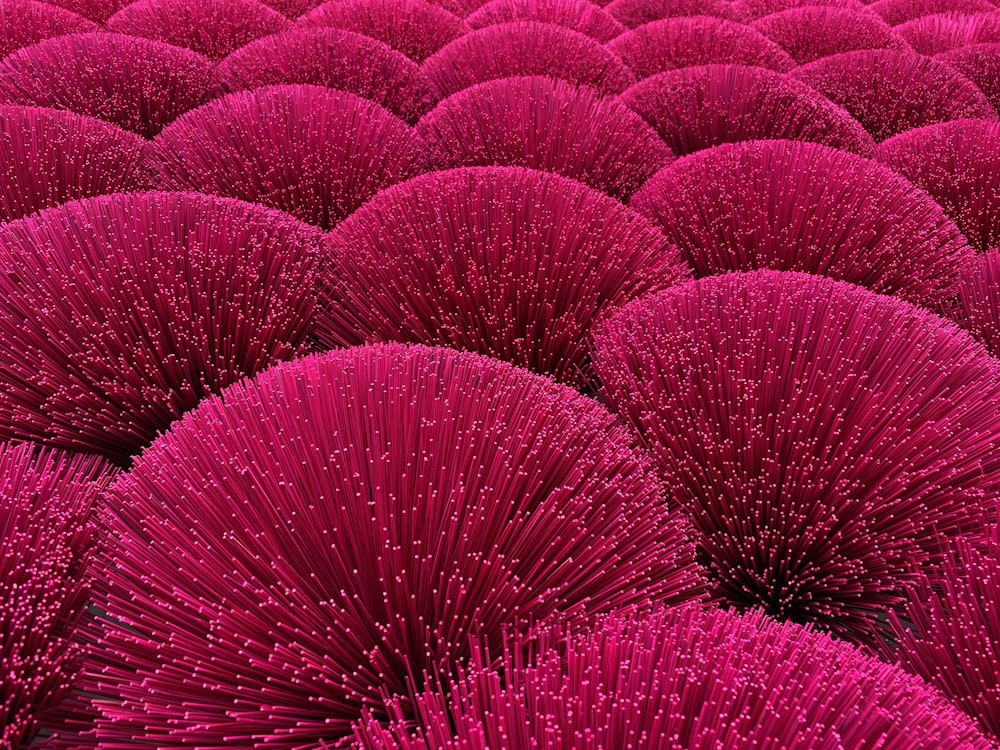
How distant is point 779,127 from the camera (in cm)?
108

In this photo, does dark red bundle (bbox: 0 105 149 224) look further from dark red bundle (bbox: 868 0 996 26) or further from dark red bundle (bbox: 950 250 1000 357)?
dark red bundle (bbox: 868 0 996 26)

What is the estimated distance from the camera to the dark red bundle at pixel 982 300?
78 centimetres

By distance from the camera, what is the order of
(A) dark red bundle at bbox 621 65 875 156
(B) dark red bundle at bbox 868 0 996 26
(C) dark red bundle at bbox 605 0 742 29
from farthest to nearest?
(B) dark red bundle at bbox 868 0 996 26 → (C) dark red bundle at bbox 605 0 742 29 → (A) dark red bundle at bbox 621 65 875 156

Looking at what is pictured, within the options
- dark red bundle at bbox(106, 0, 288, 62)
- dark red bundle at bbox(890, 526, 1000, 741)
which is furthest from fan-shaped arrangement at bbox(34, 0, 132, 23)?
dark red bundle at bbox(890, 526, 1000, 741)

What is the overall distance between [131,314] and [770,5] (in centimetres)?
154

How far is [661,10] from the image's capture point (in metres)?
1.62

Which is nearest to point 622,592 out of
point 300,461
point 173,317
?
point 300,461

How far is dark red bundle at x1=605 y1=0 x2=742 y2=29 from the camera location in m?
1.59

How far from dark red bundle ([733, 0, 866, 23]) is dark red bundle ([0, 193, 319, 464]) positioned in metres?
1.31

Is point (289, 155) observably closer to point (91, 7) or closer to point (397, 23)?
point (397, 23)

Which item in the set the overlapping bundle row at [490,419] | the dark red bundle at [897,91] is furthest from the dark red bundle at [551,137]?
the dark red bundle at [897,91]

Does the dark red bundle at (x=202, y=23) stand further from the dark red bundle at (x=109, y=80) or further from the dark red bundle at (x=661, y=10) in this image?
the dark red bundle at (x=661, y=10)

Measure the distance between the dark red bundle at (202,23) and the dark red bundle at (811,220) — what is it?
762 mm

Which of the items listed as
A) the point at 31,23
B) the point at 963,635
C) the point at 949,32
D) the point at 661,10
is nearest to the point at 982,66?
the point at 949,32
